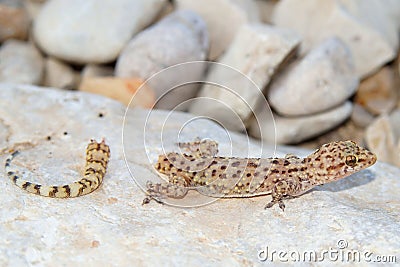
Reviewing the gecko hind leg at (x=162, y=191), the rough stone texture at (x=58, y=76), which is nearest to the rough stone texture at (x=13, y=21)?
the rough stone texture at (x=58, y=76)

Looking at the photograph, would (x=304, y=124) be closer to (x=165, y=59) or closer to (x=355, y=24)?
(x=355, y=24)

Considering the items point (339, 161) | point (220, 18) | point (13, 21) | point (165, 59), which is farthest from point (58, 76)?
point (339, 161)

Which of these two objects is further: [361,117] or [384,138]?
[361,117]

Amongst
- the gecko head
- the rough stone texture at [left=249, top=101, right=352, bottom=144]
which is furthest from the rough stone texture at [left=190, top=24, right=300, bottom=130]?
the gecko head

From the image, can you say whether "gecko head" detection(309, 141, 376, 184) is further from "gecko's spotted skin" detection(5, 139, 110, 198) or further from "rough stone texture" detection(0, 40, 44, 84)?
"rough stone texture" detection(0, 40, 44, 84)

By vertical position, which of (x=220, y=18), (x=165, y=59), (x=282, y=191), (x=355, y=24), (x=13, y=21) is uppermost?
(x=355, y=24)

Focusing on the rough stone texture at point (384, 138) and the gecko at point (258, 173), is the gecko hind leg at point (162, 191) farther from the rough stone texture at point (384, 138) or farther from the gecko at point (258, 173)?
the rough stone texture at point (384, 138)

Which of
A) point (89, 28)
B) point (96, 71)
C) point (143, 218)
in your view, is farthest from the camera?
point (96, 71)
